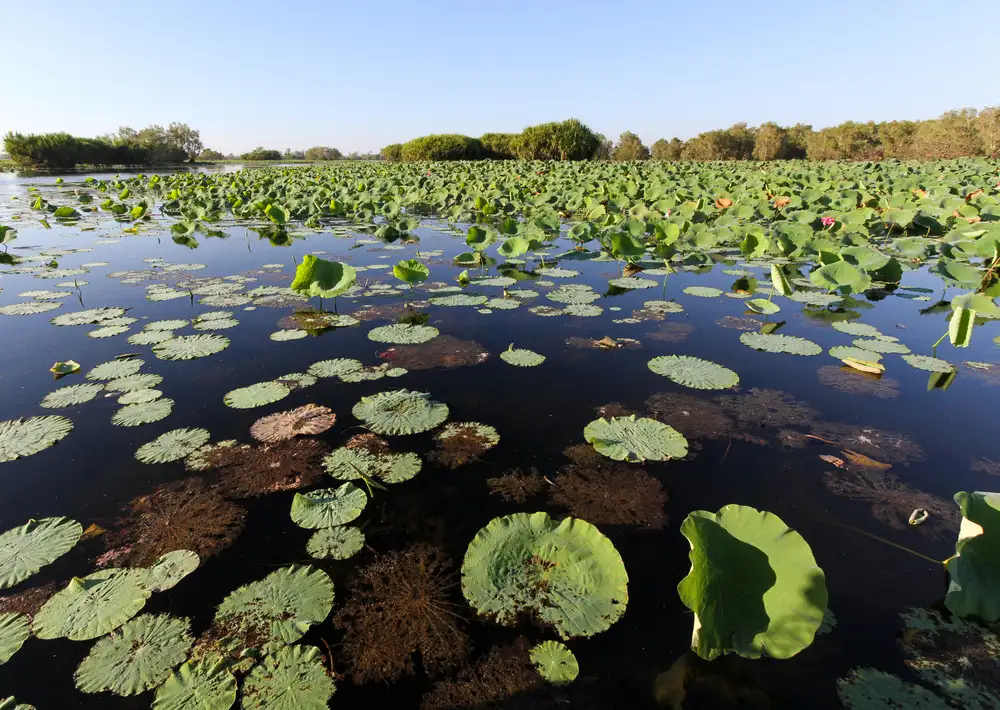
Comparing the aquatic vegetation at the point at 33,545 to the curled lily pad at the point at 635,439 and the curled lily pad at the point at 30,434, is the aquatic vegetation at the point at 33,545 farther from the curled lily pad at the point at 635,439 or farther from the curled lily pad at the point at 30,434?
the curled lily pad at the point at 635,439

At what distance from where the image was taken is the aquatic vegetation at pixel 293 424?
93.7 inches

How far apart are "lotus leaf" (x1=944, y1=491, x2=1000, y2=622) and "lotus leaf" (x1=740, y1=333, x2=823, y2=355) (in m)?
2.18

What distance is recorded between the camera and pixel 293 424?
8.08 feet

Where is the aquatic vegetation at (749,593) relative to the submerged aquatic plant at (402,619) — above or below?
above

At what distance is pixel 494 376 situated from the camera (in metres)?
3.09

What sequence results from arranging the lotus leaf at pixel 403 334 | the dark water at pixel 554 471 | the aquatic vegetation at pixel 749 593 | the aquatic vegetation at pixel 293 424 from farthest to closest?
the lotus leaf at pixel 403 334
the aquatic vegetation at pixel 293 424
the dark water at pixel 554 471
the aquatic vegetation at pixel 749 593

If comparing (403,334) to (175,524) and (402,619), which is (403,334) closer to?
(175,524)

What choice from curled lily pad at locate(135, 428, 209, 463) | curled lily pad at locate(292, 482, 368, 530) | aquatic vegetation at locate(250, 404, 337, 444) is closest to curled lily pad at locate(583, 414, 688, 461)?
curled lily pad at locate(292, 482, 368, 530)

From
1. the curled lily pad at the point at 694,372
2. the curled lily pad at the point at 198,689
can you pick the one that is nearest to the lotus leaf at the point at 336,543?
the curled lily pad at the point at 198,689

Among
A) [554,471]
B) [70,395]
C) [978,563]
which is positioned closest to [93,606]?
[554,471]

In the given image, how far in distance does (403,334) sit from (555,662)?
279 centimetres

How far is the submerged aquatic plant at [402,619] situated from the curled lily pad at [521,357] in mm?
1722

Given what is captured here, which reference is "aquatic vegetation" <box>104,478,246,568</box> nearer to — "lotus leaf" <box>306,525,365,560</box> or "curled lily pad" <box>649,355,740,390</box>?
"lotus leaf" <box>306,525,365,560</box>

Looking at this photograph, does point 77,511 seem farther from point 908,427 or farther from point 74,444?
point 908,427
